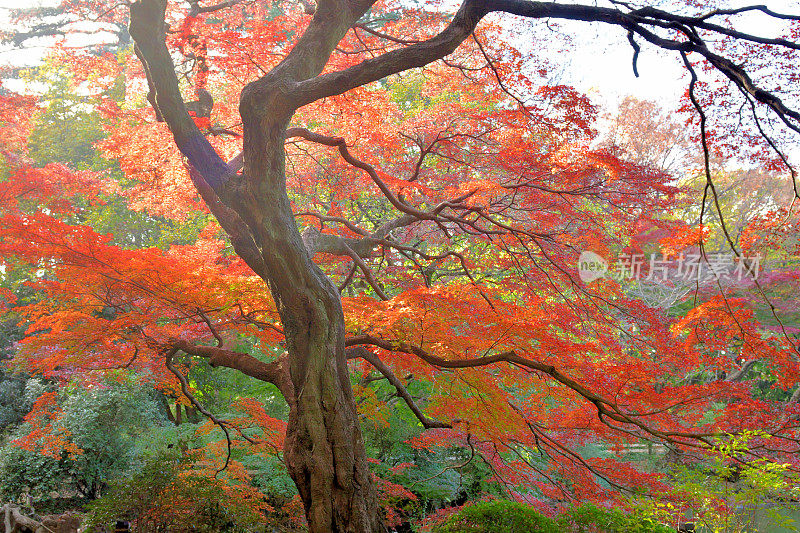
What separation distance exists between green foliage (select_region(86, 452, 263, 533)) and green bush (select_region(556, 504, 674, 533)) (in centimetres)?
291

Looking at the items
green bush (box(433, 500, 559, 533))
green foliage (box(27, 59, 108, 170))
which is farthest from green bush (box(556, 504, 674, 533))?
green foliage (box(27, 59, 108, 170))

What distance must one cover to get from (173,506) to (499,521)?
3015 millimetres

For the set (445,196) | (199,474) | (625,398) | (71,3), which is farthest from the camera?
(445,196)

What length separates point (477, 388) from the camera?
411 cm

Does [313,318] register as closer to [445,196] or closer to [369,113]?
[369,113]

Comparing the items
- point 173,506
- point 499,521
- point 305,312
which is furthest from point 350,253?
point 173,506

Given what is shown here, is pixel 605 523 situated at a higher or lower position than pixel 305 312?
lower

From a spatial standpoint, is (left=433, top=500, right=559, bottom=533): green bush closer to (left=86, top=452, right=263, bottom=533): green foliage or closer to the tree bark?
the tree bark

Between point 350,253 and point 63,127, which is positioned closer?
point 350,253

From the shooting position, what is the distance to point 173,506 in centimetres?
496

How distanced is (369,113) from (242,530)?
4.69m

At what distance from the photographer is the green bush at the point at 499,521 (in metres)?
4.21

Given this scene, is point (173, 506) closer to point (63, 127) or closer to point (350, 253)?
point (350, 253)

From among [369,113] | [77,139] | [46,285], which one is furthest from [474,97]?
[77,139]
